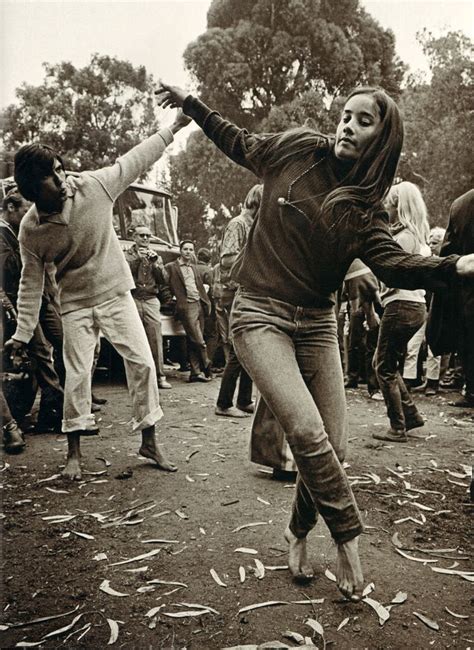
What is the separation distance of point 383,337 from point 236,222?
2.01 meters

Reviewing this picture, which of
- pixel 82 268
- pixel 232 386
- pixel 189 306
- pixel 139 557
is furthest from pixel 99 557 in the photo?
pixel 189 306

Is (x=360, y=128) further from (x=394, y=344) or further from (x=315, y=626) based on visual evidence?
(x=394, y=344)

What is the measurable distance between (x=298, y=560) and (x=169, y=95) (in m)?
2.28

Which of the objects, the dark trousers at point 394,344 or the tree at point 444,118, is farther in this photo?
the tree at point 444,118

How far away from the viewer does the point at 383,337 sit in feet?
17.2

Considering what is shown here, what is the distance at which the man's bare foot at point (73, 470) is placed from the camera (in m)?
4.01

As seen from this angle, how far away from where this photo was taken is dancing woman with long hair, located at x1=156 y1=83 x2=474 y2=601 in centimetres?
218

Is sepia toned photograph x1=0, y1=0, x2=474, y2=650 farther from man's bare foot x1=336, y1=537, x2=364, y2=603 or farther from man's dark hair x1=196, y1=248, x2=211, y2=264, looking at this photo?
man's dark hair x1=196, y1=248, x2=211, y2=264

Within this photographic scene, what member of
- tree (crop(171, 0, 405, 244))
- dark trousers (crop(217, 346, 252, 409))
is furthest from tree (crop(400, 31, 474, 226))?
dark trousers (crop(217, 346, 252, 409))

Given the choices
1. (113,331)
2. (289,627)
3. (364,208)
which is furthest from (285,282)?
(113,331)

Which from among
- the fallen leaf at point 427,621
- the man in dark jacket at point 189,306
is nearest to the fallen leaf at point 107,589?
the fallen leaf at point 427,621

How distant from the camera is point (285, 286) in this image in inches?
91.9

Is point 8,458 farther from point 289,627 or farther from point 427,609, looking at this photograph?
point 427,609

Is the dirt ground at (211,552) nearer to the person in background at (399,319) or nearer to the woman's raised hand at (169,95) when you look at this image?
the person in background at (399,319)
